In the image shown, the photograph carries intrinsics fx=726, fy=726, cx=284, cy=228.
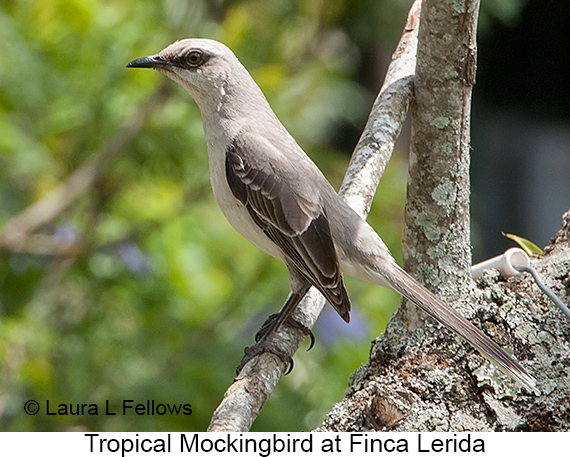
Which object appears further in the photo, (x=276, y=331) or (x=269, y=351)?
(x=276, y=331)

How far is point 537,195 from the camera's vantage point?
9.30 m

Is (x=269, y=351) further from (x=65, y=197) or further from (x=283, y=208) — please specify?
(x=65, y=197)

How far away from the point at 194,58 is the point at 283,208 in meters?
0.92

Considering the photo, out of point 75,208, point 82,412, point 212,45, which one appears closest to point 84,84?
point 75,208

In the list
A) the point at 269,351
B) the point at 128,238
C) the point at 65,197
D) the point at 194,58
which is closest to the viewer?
the point at 269,351

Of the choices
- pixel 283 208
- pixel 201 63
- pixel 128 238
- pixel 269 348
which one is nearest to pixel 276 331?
pixel 269 348

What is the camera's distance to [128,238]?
16.7ft

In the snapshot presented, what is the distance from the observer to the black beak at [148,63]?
11.7 ft

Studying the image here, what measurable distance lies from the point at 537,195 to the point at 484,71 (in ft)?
5.88

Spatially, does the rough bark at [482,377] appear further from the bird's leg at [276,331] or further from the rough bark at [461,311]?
the bird's leg at [276,331]

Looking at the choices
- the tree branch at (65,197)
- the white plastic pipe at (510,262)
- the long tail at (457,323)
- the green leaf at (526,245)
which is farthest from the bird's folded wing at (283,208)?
the tree branch at (65,197)

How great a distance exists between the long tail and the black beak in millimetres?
1566

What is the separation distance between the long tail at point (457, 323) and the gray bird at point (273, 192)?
5 cm

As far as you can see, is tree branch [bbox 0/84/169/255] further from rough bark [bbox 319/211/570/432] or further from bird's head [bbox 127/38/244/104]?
rough bark [bbox 319/211/570/432]
